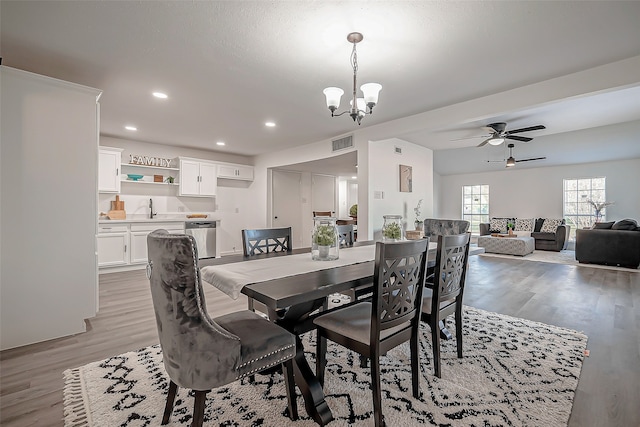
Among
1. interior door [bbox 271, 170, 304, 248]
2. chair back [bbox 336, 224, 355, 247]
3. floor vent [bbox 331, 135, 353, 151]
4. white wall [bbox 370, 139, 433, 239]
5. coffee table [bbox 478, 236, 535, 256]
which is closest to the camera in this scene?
chair back [bbox 336, 224, 355, 247]

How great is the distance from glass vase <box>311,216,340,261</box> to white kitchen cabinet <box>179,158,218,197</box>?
190 inches

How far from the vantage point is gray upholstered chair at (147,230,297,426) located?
1.18 meters

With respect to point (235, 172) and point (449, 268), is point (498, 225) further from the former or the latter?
Result: point (449, 268)

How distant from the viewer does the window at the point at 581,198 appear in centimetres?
807

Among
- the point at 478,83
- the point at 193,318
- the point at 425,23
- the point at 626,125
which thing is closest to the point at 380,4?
the point at 425,23

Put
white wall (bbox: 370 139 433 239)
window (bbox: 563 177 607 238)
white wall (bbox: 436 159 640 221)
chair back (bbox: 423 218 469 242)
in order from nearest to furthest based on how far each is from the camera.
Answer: chair back (bbox: 423 218 469 242)
white wall (bbox: 370 139 433 239)
white wall (bbox: 436 159 640 221)
window (bbox: 563 177 607 238)

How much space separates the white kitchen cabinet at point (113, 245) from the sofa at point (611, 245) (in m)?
8.66

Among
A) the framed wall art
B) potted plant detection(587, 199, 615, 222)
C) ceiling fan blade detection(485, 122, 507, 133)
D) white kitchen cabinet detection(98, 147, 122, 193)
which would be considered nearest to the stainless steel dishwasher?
white kitchen cabinet detection(98, 147, 122, 193)

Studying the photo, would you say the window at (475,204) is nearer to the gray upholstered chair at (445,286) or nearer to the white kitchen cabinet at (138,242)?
the gray upholstered chair at (445,286)

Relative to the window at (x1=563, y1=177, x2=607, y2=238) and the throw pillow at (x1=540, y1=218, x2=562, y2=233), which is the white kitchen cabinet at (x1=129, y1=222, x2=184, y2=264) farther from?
the window at (x1=563, y1=177, x2=607, y2=238)

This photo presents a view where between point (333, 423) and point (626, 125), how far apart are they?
774cm

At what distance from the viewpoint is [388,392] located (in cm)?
176

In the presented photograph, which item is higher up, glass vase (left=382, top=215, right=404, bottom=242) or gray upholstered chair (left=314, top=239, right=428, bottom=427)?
glass vase (left=382, top=215, right=404, bottom=242)

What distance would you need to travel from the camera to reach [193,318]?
1.22m
